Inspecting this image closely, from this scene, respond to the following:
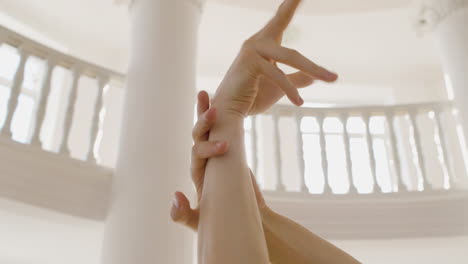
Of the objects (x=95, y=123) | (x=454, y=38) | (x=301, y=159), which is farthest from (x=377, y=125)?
(x=95, y=123)

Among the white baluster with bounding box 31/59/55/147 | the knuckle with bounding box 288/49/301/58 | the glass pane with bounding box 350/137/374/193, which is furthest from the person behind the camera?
the glass pane with bounding box 350/137/374/193

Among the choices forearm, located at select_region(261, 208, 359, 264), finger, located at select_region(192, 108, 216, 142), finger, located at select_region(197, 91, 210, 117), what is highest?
finger, located at select_region(197, 91, 210, 117)

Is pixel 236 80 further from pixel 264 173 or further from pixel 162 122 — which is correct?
pixel 264 173

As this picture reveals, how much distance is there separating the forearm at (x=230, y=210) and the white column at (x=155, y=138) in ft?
9.32

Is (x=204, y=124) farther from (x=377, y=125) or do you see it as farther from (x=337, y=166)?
(x=377, y=125)

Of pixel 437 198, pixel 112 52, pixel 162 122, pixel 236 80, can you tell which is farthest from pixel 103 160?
pixel 236 80

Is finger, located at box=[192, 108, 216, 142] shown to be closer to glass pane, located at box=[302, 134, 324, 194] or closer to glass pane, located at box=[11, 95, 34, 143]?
glass pane, located at box=[11, 95, 34, 143]

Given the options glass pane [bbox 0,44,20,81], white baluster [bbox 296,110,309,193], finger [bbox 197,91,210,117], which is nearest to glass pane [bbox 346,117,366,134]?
white baluster [bbox 296,110,309,193]

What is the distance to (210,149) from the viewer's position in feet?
3.10

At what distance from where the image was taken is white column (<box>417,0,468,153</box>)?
5223 millimetres

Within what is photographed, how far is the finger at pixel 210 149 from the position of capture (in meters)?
0.94

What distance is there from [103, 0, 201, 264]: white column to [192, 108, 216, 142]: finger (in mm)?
2801

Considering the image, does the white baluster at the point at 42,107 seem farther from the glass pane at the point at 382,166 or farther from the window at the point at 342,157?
the glass pane at the point at 382,166

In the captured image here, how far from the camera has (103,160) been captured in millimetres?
7570
